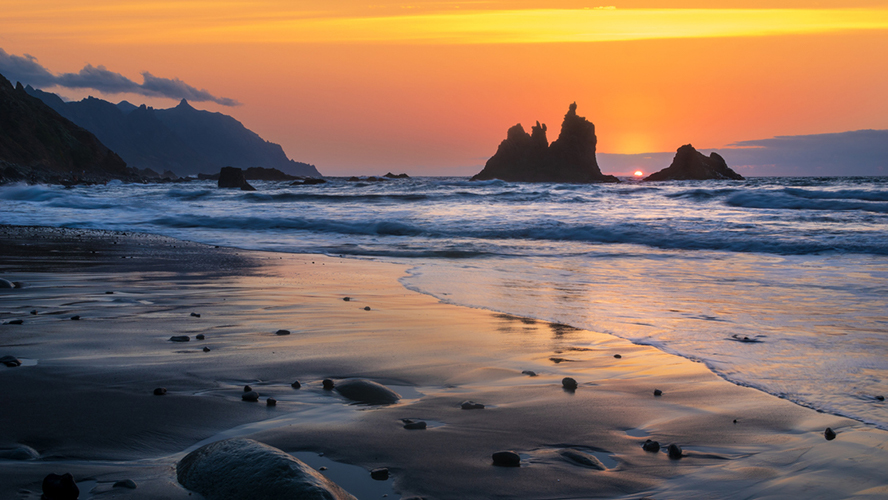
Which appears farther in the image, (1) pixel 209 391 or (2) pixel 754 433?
(1) pixel 209 391

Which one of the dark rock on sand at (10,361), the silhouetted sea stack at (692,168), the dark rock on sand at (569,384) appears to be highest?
the silhouetted sea stack at (692,168)

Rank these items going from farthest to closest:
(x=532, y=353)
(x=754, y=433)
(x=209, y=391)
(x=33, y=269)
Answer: (x=33, y=269) < (x=532, y=353) < (x=209, y=391) < (x=754, y=433)

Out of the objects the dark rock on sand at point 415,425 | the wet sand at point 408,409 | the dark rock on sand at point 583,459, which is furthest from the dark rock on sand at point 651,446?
the dark rock on sand at point 415,425

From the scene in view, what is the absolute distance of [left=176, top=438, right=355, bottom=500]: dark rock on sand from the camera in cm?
162

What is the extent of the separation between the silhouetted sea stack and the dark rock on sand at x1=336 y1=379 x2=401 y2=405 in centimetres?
9335

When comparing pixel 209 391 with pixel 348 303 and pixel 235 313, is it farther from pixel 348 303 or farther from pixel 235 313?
pixel 348 303

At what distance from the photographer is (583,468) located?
2.09m

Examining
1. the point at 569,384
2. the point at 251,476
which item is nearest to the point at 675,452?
the point at 569,384

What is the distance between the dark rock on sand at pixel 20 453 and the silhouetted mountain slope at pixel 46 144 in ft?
196

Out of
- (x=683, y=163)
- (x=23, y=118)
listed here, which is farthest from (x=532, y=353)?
(x=683, y=163)

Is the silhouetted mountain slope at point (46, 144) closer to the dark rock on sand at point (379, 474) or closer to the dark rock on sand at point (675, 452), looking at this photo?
the dark rock on sand at point (379, 474)

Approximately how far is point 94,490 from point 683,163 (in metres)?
97.4

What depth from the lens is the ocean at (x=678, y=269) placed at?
3.73 metres

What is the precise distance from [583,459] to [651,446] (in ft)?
1.13
